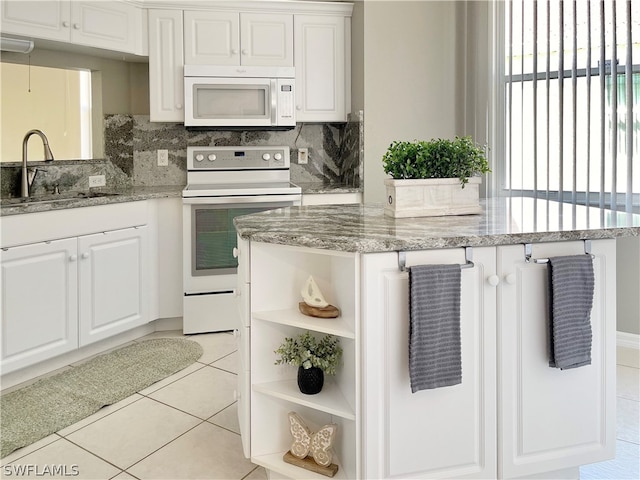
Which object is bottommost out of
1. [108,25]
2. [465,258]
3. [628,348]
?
[628,348]

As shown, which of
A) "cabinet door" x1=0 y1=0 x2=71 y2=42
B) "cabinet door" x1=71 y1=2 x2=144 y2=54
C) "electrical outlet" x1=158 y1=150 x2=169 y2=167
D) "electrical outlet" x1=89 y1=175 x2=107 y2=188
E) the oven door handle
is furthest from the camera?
"electrical outlet" x1=158 y1=150 x2=169 y2=167

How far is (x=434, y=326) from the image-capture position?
64.9 inches

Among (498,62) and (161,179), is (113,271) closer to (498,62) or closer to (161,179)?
(161,179)

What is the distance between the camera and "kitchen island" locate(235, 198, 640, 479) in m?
1.68

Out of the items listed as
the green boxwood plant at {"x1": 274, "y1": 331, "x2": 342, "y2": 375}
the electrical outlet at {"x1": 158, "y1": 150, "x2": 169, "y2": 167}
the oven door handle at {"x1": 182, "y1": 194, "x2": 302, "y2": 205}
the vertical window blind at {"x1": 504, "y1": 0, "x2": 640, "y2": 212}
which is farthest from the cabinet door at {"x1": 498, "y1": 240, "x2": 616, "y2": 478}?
the electrical outlet at {"x1": 158, "y1": 150, "x2": 169, "y2": 167}

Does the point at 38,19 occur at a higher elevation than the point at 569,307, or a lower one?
higher

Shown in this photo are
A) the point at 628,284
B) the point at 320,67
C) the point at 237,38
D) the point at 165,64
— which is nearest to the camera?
the point at 628,284

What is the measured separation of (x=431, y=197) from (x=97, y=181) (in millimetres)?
2777

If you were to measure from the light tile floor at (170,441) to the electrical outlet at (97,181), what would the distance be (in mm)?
1738

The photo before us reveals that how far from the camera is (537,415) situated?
5.97 feet

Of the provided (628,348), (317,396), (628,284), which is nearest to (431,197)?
(317,396)

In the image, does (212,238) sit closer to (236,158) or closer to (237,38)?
(236,158)

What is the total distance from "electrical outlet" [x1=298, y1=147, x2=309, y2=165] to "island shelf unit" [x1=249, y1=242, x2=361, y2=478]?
2.62 m

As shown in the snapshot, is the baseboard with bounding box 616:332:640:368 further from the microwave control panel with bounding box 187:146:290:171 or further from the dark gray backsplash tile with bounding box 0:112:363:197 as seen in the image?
the microwave control panel with bounding box 187:146:290:171
